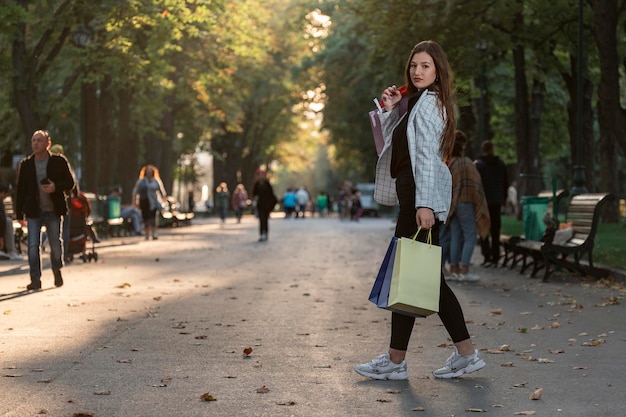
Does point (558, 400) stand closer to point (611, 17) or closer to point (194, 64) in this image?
point (611, 17)

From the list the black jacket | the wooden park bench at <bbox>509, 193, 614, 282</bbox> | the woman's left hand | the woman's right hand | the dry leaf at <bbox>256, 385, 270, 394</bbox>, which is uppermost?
the woman's right hand

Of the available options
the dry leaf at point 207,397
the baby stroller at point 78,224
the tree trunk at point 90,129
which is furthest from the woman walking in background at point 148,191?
the dry leaf at point 207,397

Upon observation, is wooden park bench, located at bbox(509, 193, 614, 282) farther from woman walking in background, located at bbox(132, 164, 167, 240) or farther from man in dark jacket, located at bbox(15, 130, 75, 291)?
woman walking in background, located at bbox(132, 164, 167, 240)

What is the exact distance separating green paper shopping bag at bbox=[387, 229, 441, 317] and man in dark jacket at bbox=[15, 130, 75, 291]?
8071 mm

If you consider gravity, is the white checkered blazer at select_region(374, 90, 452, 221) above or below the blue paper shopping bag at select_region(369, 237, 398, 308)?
above

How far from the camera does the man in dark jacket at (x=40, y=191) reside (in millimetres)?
14781

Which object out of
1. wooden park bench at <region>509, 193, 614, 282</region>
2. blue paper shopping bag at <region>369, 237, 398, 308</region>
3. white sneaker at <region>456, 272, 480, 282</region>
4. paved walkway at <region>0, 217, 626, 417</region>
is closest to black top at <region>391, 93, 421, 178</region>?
blue paper shopping bag at <region>369, 237, 398, 308</region>

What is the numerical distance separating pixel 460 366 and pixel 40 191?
318 inches

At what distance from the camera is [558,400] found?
7.20 meters

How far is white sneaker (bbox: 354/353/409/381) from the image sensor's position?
25.9 ft

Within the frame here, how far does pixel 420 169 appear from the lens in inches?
297

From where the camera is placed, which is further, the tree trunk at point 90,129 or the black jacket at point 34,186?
the tree trunk at point 90,129

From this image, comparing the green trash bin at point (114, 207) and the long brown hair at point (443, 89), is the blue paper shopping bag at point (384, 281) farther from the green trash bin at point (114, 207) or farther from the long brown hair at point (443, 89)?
the green trash bin at point (114, 207)

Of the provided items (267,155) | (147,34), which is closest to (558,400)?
(147,34)
